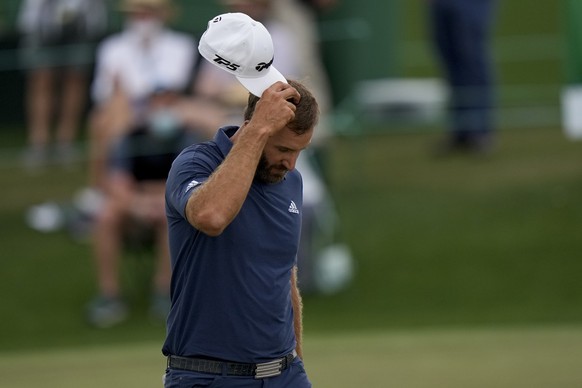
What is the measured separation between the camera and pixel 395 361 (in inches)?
356

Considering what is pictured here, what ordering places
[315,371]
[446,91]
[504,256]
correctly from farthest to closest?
[446,91] → [504,256] → [315,371]

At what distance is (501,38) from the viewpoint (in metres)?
18.4

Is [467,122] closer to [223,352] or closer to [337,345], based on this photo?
[337,345]

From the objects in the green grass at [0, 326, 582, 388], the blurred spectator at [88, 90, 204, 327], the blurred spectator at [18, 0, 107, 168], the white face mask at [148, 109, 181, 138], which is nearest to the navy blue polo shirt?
the green grass at [0, 326, 582, 388]

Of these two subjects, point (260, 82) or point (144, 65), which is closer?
point (260, 82)

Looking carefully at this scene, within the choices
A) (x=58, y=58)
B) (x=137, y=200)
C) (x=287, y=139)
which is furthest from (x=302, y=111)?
(x=58, y=58)

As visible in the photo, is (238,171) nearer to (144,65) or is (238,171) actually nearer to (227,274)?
(227,274)

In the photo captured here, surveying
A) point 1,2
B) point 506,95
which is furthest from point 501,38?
point 1,2

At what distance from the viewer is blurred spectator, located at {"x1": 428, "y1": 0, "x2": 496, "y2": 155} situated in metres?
12.0

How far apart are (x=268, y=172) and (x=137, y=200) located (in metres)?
5.55

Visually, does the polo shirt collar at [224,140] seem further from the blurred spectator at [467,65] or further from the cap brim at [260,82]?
the blurred spectator at [467,65]

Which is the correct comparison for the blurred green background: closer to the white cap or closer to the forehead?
the forehead

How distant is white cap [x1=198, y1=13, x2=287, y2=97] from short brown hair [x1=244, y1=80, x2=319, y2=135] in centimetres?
8

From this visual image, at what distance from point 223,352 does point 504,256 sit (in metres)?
6.68
